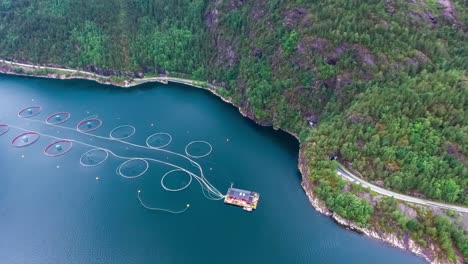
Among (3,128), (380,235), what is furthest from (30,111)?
(380,235)

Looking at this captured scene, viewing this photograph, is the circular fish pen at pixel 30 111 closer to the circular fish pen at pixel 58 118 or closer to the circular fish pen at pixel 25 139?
the circular fish pen at pixel 58 118

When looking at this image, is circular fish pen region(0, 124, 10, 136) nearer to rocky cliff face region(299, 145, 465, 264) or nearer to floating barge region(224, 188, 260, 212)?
floating barge region(224, 188, 260, 212)

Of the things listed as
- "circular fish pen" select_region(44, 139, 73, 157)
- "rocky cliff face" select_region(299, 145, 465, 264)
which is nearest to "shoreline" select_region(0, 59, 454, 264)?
"rocky cliff face" select_region(299, 145, 465, 264)

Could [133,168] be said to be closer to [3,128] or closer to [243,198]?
[243,198]

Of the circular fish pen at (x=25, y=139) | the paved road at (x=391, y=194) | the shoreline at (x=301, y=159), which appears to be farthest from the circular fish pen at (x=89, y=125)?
the paved road at (x=391, y=194)

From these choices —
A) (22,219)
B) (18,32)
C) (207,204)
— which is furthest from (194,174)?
(18,32)

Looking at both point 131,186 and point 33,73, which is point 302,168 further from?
point 33,73
